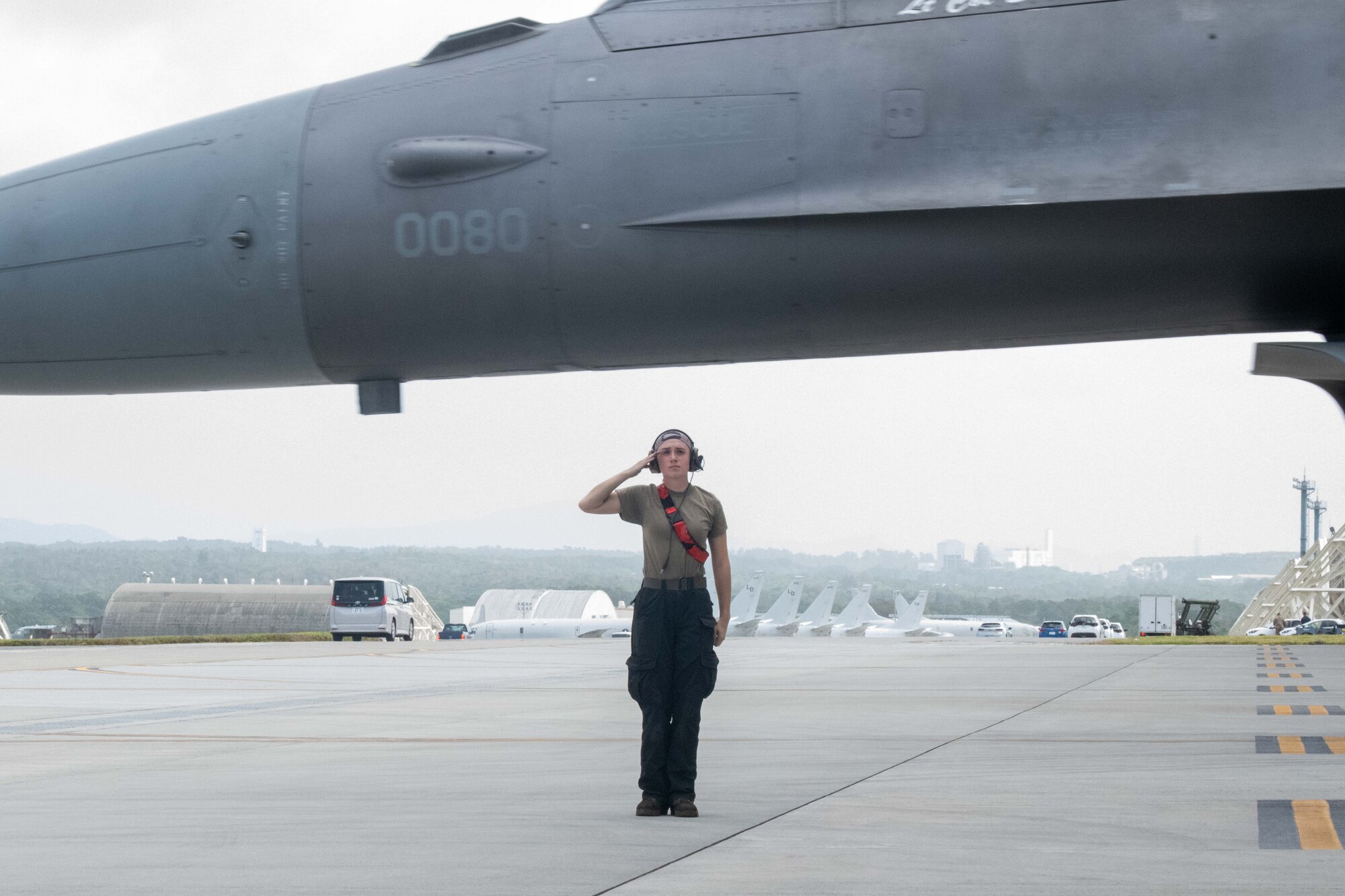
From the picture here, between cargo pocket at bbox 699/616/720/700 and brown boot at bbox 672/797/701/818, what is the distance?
0.45 m

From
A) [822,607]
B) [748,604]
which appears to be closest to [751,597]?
[748,604]

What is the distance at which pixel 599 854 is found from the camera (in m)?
5.01

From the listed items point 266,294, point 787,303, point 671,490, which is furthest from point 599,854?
point 266,294

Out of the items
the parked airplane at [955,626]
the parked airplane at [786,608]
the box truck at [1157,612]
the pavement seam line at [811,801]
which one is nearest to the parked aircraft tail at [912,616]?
the parked airplane at [955,626]

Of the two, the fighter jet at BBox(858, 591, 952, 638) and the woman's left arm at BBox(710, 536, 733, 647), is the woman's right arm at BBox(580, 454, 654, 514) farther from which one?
the fighter jet at BBox(858, 591, 952, 638)

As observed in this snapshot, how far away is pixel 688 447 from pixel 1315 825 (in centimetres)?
306

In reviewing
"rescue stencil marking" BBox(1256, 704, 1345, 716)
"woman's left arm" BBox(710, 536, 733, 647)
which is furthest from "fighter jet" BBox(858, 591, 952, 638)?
"woman's left arm" BBox(710, 536, 733, 647)

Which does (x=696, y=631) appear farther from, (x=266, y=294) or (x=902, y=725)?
(x=902, y=725)

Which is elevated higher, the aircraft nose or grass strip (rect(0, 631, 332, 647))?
the aircraft nose

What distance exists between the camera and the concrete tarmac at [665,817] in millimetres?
4617

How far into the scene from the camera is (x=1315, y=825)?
5594 mm

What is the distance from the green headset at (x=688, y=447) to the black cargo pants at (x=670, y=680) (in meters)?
0.56

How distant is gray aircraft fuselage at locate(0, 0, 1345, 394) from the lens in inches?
221

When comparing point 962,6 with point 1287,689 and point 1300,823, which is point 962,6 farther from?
point 1287,689
